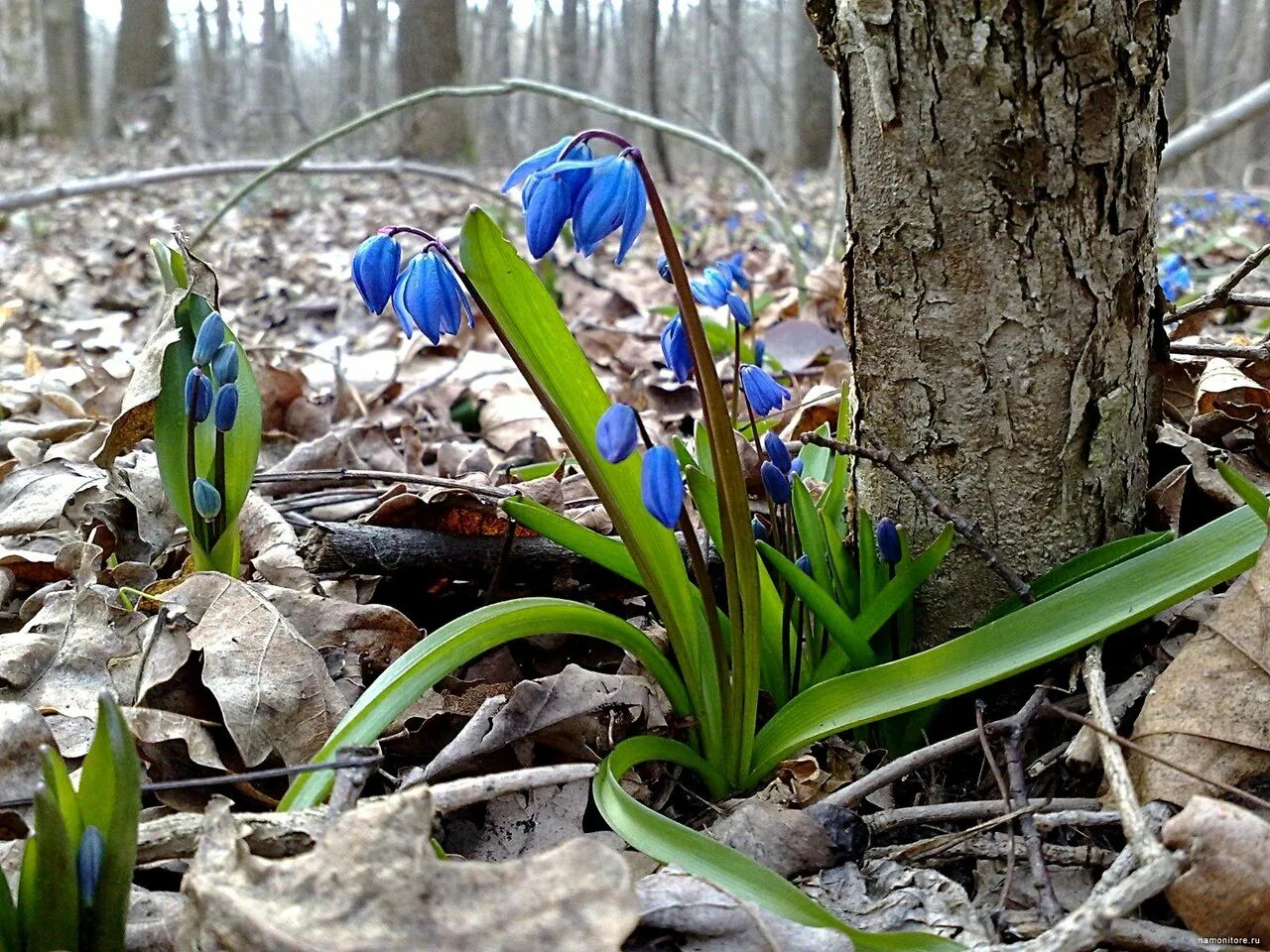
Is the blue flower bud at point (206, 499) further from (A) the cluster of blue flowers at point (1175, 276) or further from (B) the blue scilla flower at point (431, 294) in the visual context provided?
(A) the cluster of blue flowers at point (1175, 276)

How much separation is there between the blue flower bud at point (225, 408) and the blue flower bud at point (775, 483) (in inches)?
31.9

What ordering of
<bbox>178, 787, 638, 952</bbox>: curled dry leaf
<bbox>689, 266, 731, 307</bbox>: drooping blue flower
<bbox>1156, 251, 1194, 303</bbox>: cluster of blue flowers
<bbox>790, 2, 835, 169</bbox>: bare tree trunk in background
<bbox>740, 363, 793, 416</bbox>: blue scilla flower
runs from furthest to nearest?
<bbox>790, 2, 835, 169</bbox>: bare tree trunk in background, <bbox>1156, 251, 1194, 303</bbox>: cluster of blue flowers, <bbox>689, 266, 731, 307</bbox>: drooping blue flower, <bbox>740, 363, 793, 416</bbox>: blue scilla flower, <bbox>178, 787, 638, 952</bbox>: curled dry leaf

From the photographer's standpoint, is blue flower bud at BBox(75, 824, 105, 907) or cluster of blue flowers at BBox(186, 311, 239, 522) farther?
cluster of blue flowers at BBox(186, 311, 239, 522)

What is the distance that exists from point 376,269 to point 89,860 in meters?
0.72

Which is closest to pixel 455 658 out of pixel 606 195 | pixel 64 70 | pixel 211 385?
pixel 606 195

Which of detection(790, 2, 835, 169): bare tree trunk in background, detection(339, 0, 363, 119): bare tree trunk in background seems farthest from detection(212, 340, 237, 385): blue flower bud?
detection(339, 0, 363, 119): bare tree trunk in background

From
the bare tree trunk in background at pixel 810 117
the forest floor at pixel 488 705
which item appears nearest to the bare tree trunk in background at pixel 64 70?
the bare tree trunk in background at pixel 810 117

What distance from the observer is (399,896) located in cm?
92

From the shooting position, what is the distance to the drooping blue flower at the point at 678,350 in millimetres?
1430

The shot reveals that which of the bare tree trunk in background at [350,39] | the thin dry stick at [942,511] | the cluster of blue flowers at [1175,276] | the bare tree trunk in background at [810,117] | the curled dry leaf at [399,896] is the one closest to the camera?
the curled dry leaf at [399,896]

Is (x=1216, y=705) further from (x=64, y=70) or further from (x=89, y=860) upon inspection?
(x=64, y=70)

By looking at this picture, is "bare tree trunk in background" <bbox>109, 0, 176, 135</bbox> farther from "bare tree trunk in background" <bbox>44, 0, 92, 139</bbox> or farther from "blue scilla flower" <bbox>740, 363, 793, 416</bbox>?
"blue scilla flower" <bbox>740, 363, 793, 416</bbox>

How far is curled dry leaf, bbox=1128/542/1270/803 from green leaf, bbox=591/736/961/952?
39 cm

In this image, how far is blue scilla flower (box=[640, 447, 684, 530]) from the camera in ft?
3.77
